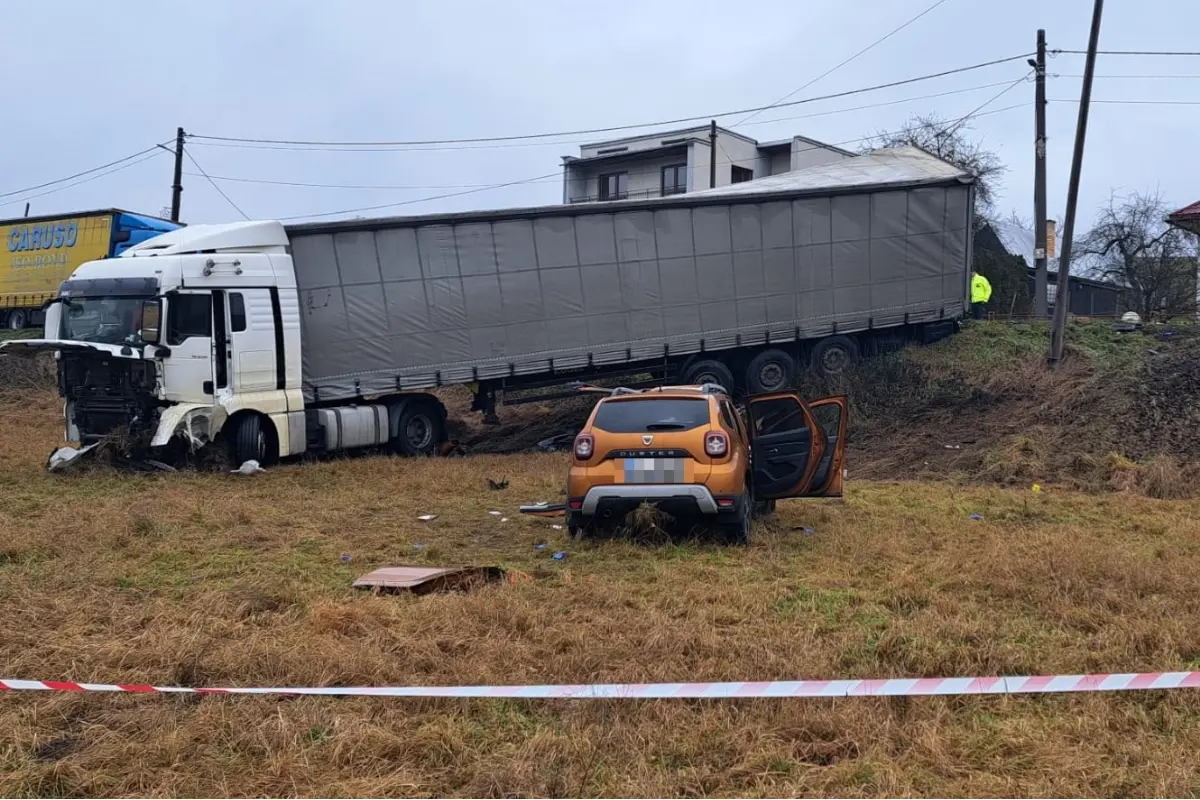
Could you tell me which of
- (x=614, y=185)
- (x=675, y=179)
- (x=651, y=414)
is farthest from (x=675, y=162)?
(x=651, y=414)

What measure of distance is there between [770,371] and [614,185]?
102ft

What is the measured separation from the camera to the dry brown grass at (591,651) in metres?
3.41

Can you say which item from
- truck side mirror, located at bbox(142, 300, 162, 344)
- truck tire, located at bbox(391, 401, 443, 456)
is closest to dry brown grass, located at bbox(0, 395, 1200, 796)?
truck side mirror, located at bbox(142, 300, 162, 344)

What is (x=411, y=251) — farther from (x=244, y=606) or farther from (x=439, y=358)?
(x=244, y=606)

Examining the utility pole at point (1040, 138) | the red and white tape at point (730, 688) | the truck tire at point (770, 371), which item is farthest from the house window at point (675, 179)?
the red and white tape at point (730, 688)

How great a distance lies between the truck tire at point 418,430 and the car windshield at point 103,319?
13.8 ft

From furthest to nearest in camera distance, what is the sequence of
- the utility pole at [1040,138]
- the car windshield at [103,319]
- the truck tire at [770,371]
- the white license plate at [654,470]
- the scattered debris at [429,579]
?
the utility pole at [1040,138], the truck tire at [770,371], the car windshield at [103,319], the white license plate at [654,470], the scattered debris at [429,579]

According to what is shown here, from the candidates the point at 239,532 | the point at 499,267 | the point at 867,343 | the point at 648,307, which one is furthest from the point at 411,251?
the point at 867,343

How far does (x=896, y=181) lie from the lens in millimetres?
17438

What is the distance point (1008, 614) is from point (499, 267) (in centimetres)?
1075

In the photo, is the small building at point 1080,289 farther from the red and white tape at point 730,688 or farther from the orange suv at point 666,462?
the red and white tape at point 730,688

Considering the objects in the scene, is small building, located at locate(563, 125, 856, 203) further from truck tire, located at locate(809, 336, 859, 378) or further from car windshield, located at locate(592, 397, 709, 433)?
car windshield, located at locate(592, 397, 709, 433)

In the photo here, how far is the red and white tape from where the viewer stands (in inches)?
156

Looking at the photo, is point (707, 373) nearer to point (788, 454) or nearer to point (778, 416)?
point (778, 416)
